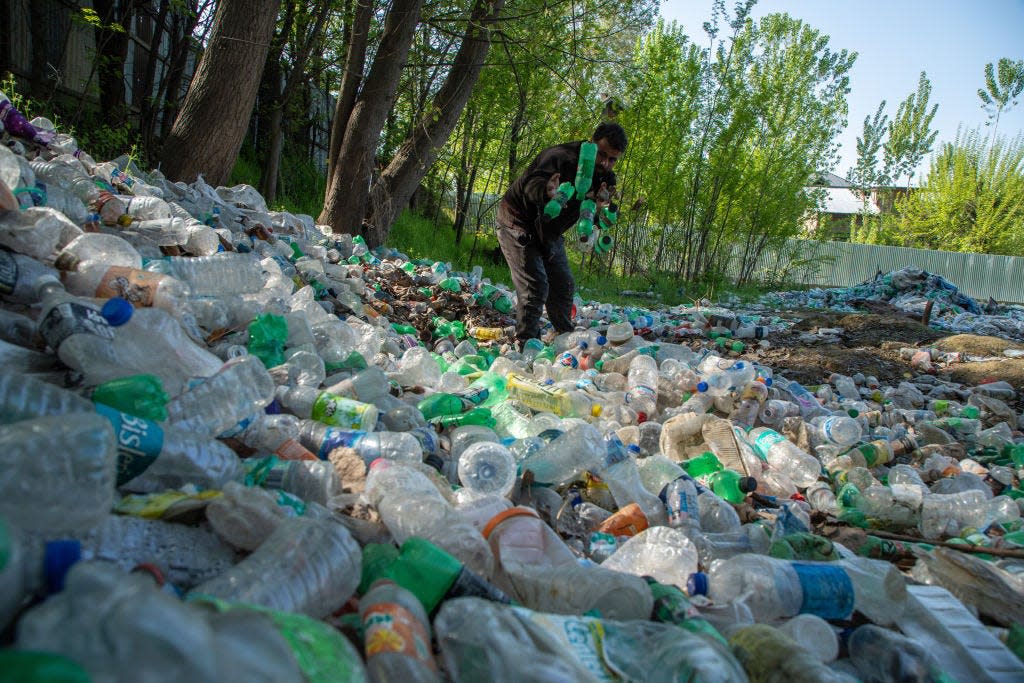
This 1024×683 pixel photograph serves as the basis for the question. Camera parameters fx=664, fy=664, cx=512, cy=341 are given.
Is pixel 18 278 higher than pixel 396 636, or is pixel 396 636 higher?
pixel 18 278

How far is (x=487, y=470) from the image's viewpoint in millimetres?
2262

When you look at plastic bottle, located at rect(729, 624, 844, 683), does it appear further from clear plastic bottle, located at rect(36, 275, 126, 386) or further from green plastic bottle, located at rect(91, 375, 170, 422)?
clear plastic bottle, located at rect(36, 275, 126, 386)

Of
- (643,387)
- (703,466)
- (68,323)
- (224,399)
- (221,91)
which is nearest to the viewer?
(68,323)

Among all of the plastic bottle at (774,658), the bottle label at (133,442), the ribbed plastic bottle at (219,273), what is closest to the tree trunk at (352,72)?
the ribbed plastic bottle at (219,273)

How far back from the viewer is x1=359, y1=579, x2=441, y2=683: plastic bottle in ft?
3.54

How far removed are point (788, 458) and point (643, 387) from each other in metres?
1.01

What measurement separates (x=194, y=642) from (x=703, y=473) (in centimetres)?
241

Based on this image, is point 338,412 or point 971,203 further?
point 971,203

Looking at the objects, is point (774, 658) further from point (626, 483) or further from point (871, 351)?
point (871, 351)

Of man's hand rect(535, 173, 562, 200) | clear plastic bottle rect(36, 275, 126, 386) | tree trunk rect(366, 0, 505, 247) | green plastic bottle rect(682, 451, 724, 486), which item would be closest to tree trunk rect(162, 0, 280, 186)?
tree trunk rect(366, 0, 505, 247)

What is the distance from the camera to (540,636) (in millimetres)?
1244

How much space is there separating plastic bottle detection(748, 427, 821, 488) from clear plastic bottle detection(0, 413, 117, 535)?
265 cm

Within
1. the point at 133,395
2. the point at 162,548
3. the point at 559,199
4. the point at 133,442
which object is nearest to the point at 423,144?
the point at 559,199

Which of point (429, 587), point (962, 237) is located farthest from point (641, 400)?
point (962, 237)
